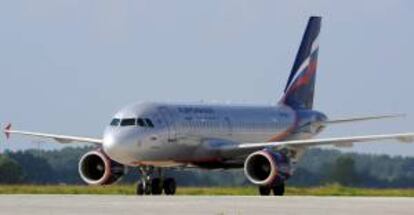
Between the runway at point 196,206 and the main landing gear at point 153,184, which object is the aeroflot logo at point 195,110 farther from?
the runway at point 196,206

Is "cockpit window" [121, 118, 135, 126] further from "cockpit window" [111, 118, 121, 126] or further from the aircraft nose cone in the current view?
the aircraft nose cone

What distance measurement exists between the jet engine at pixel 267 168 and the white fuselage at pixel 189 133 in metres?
2.29

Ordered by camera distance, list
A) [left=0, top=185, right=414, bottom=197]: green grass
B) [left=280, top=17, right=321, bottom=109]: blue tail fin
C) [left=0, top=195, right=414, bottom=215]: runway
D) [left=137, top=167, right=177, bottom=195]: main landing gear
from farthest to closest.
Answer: [left=280, top=17, right=321, bottom=109]: blue tail fin → [left=0, top=185, right=414, bottom=197]: green grass → [left=137, top=167, right=177, bottom=195]: main landing gear → [left=0, top=195, right=414, bottom=215]: runway

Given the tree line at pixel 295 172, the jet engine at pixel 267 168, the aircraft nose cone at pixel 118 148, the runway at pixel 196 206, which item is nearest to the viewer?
the runway at pixel 196 206

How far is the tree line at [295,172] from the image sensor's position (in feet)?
229

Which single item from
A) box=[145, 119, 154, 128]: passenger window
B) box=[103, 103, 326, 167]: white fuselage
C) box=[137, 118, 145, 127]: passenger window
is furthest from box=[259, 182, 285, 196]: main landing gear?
box=[137, 118, 145, 127]: passenger window

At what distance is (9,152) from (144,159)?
76.7 feet

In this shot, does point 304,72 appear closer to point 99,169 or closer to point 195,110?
point 195,110

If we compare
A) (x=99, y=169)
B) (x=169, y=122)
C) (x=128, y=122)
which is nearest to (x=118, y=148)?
(x=128, y=122)

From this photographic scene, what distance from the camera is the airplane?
5266 cm

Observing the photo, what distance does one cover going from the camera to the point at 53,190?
181ft

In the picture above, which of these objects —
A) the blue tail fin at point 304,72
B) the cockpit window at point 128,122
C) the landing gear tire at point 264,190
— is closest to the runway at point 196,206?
the cockpit window at point 128,122

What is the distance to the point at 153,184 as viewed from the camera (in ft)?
172

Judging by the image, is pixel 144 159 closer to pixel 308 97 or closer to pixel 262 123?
pixel 262 123
